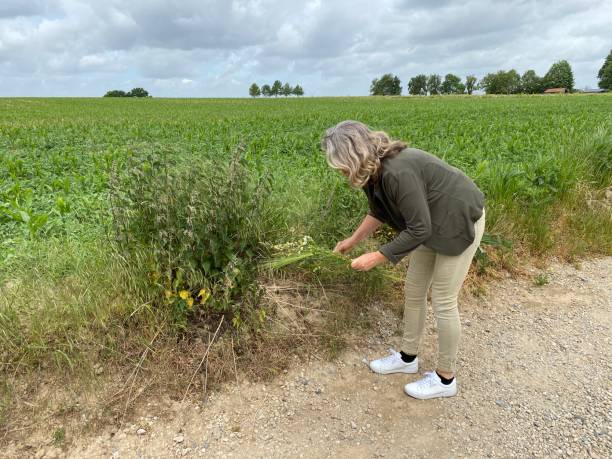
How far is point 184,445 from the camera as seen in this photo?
243 cm

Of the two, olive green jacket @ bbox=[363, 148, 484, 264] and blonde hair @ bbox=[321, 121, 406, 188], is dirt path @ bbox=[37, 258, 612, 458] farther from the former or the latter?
blonde hair @ bbox=[321, 121, 406, 188]

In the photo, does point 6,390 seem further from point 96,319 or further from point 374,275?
point 374,275

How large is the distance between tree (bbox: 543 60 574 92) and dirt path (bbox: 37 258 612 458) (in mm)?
102949

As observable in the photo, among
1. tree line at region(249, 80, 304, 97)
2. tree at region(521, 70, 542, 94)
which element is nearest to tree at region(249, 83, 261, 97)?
tree line at region(249, 80, 304, 97)

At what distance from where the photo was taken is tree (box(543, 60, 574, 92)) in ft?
288

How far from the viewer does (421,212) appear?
7.18 ft

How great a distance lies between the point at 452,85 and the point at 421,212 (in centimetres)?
10548

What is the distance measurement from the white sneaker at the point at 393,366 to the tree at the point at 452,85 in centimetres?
10283

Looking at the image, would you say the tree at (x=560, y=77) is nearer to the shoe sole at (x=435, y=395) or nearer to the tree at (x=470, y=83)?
the tree at (x=470, y=83)

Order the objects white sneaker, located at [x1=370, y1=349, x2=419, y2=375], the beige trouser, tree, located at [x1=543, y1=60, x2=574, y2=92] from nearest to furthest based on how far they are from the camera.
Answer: the beige trouser, white sneaker, located at [x1=370, y1=349, x2=419, y2=375], tree, located at [x1=543, y1=60, x2=574, y2=92]

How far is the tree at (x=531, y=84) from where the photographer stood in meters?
90.2

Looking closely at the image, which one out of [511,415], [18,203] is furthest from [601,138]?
[18,203]

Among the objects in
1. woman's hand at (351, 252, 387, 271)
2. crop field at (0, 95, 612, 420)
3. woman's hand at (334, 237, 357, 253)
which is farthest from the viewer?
woman's hand at (334, 237, 357, 253)

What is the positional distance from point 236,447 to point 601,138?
6.79 m
